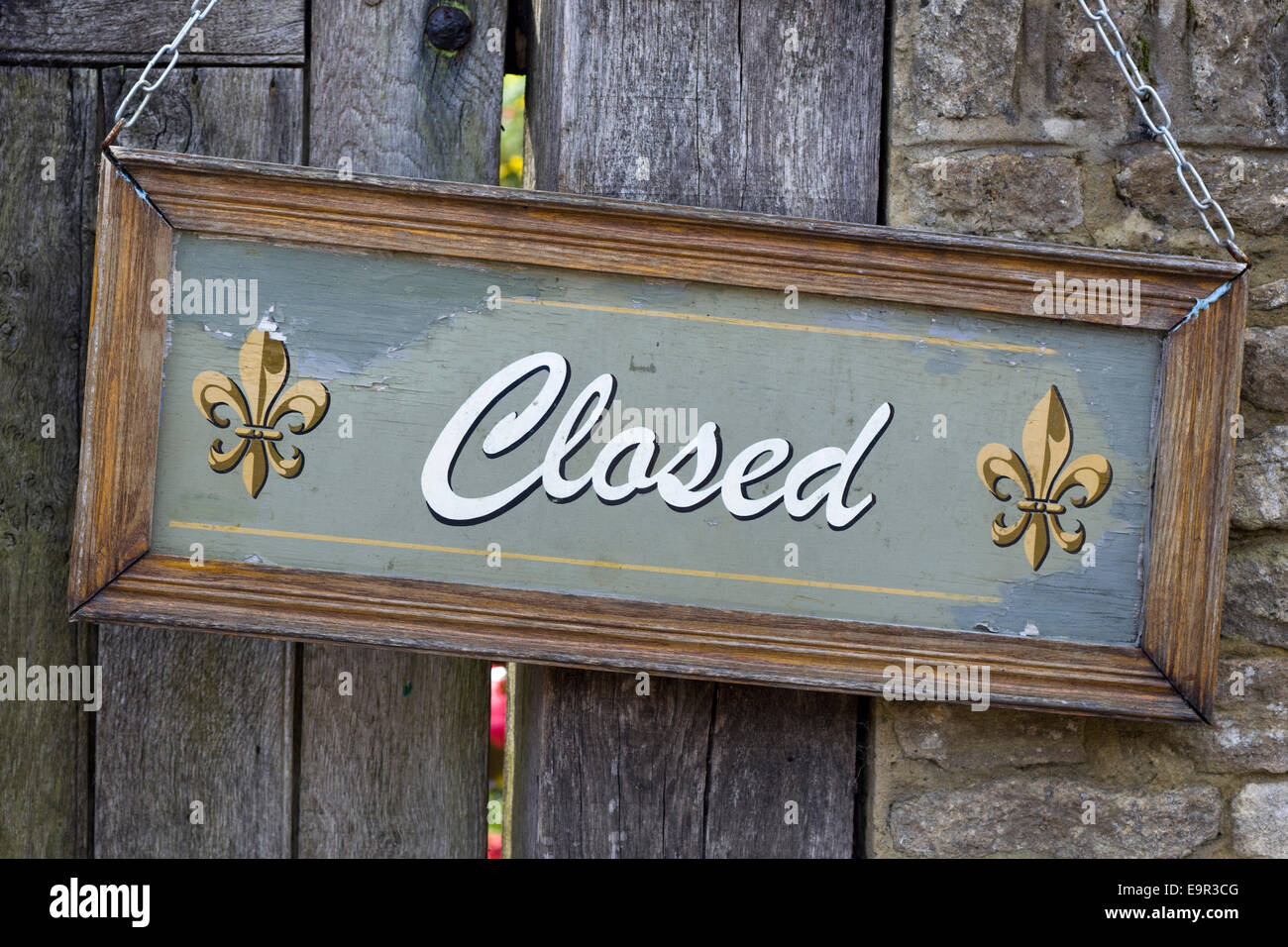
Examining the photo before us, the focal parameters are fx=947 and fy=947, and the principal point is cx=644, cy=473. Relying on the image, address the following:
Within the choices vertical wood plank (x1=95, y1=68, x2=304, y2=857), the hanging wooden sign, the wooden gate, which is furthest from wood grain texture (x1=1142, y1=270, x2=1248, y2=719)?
vertical wood plank (x1=95, y1=68, x2=304, y2=857)

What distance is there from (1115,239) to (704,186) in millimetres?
565

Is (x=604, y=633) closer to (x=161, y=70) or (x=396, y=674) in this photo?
(x=396, y=674)

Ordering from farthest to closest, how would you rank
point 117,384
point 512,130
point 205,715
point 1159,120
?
point 512,130, point 205,715, point 1159,120, point 117,384

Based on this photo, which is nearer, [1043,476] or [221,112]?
[1043,476]

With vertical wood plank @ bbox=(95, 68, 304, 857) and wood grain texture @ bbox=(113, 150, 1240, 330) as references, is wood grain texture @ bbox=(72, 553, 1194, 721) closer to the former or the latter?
vertical wood plank @ bbox=(95, 68, 304, 857)

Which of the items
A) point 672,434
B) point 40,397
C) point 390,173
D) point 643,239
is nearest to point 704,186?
point 643,239

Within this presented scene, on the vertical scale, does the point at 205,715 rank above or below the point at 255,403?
below

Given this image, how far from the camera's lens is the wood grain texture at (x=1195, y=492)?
1.23m

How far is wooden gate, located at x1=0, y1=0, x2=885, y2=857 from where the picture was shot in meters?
1.31

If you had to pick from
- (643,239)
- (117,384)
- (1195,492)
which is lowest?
(1195,492)

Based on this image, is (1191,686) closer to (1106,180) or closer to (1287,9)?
(1106,180)

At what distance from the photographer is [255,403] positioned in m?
1.21

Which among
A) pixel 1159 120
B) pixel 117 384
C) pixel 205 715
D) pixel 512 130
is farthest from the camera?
pixel 512 130

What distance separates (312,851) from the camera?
4.65 ft
